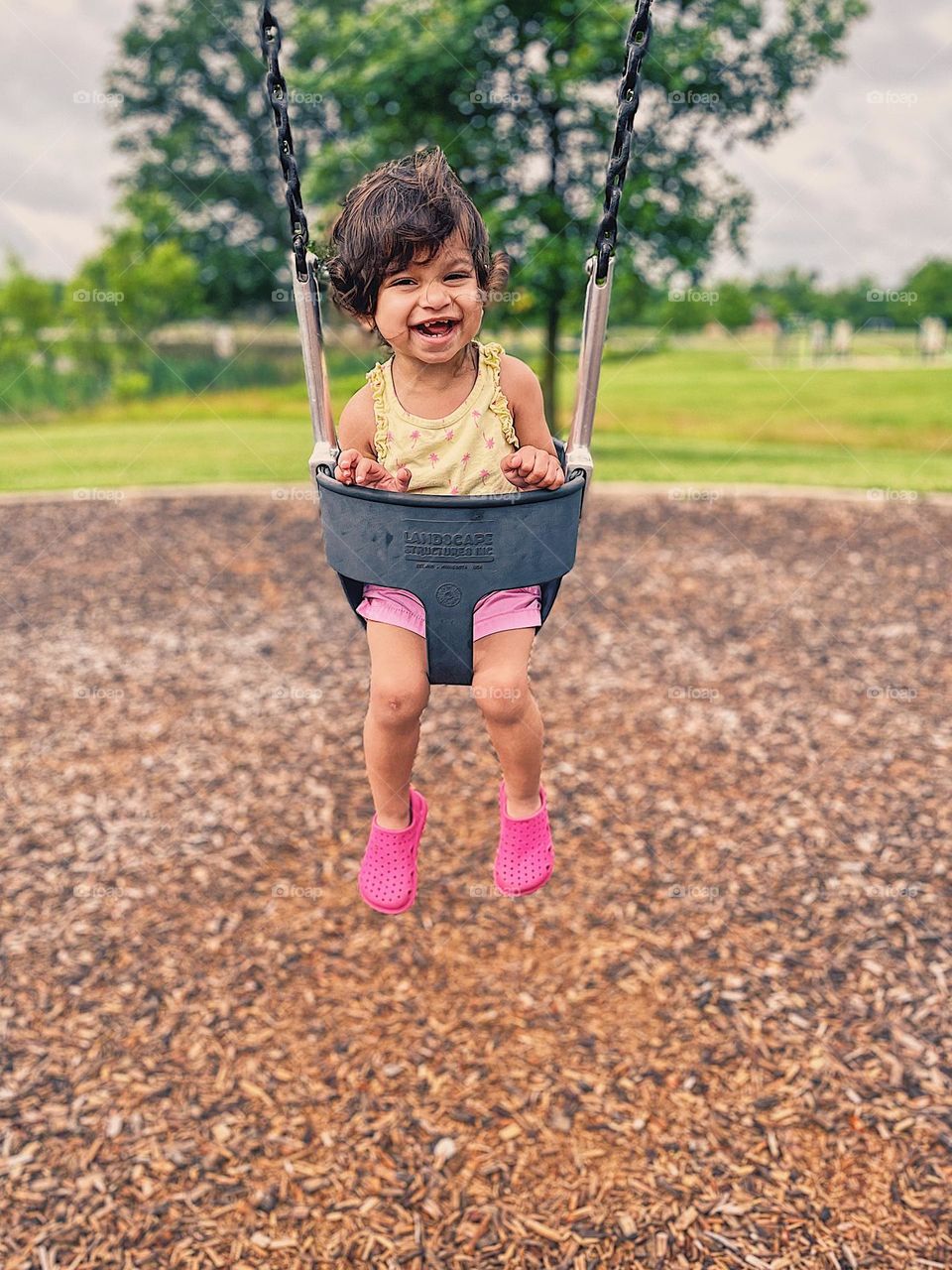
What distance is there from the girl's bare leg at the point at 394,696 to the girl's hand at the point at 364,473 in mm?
286

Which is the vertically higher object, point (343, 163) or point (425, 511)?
point (343, 163)

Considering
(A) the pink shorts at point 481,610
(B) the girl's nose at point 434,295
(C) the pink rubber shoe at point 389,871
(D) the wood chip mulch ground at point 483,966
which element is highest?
(B) the girl's nose at point 434,295

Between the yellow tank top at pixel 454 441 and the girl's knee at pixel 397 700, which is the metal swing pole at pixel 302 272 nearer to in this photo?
the yellow tank top at pixel 454 441

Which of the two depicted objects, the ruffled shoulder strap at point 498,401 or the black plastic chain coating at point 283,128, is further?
the ruffled shoulder strap at point 498,401

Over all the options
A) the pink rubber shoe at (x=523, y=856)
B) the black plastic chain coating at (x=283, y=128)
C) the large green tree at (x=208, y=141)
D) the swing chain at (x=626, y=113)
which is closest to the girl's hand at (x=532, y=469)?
the swing chain at (x=626, y=113)

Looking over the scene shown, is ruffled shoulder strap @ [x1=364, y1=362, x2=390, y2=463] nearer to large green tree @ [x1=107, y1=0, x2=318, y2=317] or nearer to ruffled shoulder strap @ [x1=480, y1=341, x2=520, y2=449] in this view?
ruffled shoulder strap @ [x1=480, y1=341, x2=520, y2=449]

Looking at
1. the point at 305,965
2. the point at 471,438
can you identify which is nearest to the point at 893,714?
the point at 305,965

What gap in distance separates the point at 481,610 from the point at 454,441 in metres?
0.36

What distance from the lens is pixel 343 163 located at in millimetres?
10820

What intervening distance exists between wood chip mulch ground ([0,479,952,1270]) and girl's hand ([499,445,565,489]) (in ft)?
6.20

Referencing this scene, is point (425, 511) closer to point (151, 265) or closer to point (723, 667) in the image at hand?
point (723, 667)

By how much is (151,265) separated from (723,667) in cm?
1808

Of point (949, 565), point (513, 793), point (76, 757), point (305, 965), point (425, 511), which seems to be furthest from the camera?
point (949, 565)

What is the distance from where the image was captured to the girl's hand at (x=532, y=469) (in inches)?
81.7
